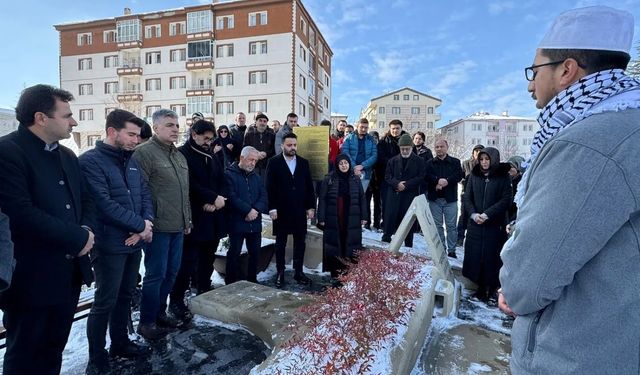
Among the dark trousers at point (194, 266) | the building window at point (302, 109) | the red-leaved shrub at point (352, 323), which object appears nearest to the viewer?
the red-leaved shrub at point (352, 323)

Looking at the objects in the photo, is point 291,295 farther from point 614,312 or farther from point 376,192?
point 376,192

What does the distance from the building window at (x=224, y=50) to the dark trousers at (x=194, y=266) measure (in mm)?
34070

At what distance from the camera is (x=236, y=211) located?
16.9 ft

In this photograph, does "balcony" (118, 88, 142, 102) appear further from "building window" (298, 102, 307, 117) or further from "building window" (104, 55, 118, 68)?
"building window" (298, 102, 307, 117)

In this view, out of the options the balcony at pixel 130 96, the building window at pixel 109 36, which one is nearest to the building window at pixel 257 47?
the balcony at pixel 130 96

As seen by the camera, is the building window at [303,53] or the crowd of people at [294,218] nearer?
the crowd of people at [294,218]

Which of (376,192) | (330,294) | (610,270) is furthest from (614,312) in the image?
(376,192)

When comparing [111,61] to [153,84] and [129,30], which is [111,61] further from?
[153,84]

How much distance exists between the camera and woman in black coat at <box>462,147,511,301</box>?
5336mm

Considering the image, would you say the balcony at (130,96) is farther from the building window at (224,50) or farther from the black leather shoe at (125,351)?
the black leather shoe at (125,351)

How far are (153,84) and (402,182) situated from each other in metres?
37.7

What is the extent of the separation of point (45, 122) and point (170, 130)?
1476 millimetres

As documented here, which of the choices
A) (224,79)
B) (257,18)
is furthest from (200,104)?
(257,18)

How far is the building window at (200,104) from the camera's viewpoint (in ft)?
117
